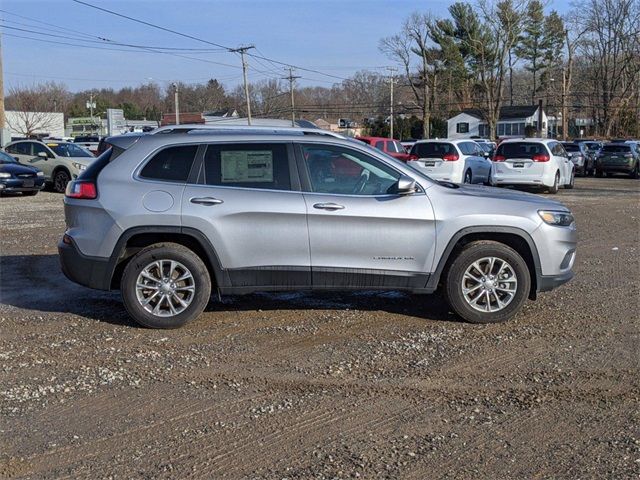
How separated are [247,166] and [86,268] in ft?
5.67

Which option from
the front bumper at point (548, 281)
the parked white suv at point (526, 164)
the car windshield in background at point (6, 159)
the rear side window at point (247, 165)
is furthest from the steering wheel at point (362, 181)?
the car windshield in background at point (6, 159)

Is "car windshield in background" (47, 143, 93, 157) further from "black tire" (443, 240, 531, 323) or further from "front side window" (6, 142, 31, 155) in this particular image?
"black tire" (443, 240, 531, 323)

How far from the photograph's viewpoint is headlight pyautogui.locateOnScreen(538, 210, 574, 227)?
22.6ft

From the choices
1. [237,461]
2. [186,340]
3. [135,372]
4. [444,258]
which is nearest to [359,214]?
[444,258]

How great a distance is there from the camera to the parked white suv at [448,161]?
22.7 m

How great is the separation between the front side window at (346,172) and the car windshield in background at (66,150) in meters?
18.5

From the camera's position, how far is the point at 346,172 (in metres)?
6.85

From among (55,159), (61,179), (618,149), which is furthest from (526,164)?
(55,159)

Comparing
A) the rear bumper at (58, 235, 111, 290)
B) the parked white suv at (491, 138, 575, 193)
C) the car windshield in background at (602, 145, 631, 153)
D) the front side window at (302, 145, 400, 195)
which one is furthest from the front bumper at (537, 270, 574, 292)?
the car windshield in background at (602, 145, 631, 153)

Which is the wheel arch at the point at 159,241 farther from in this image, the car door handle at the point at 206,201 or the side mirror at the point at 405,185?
the side mirror at the point at 405,185

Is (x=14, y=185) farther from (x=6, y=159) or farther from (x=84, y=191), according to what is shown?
(x=84, y=191)

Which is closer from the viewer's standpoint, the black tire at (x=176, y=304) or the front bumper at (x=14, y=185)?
the black tire at (x=176, y=304)

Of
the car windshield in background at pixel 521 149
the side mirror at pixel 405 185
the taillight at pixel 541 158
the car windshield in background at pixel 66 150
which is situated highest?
the car windshield in background at pixel 66 150

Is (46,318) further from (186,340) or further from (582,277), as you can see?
(582,277)
